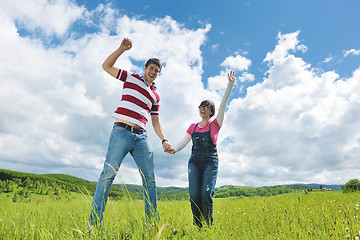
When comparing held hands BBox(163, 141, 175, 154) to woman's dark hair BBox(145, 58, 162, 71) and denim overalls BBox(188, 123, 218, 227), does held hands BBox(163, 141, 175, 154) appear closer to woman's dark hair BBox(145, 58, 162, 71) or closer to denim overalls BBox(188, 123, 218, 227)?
denim overalls BBox(188, 123, 218, 227)

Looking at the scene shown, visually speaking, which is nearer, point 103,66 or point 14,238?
point 14,238

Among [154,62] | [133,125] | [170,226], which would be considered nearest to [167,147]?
[133,125]

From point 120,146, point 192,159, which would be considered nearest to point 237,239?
point 192,159

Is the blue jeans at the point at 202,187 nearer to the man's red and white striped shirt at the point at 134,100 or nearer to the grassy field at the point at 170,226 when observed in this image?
the grassy field at the point at 170,226

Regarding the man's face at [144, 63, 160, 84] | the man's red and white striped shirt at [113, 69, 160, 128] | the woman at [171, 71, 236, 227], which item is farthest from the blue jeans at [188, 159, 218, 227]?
the man's face at [144, 63, 160, 84]

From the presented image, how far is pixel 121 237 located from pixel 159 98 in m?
2.78

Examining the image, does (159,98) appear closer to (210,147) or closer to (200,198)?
(210,147)

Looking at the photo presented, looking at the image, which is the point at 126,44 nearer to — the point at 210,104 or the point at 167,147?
the point at 210,104

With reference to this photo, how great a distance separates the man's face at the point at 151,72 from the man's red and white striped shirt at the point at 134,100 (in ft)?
0.35

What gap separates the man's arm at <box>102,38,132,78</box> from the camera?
13.1 ft

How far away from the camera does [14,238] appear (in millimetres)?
2938

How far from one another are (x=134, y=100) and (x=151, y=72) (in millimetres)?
660

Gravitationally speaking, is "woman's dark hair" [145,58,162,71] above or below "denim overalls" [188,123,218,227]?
above

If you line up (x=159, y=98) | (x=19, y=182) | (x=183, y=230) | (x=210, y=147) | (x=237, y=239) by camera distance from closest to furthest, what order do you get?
(x=237, y=239)
(x=183, y=230)
(x=210, y=147)
(x=159, y=98)
(x=19, y=182)
